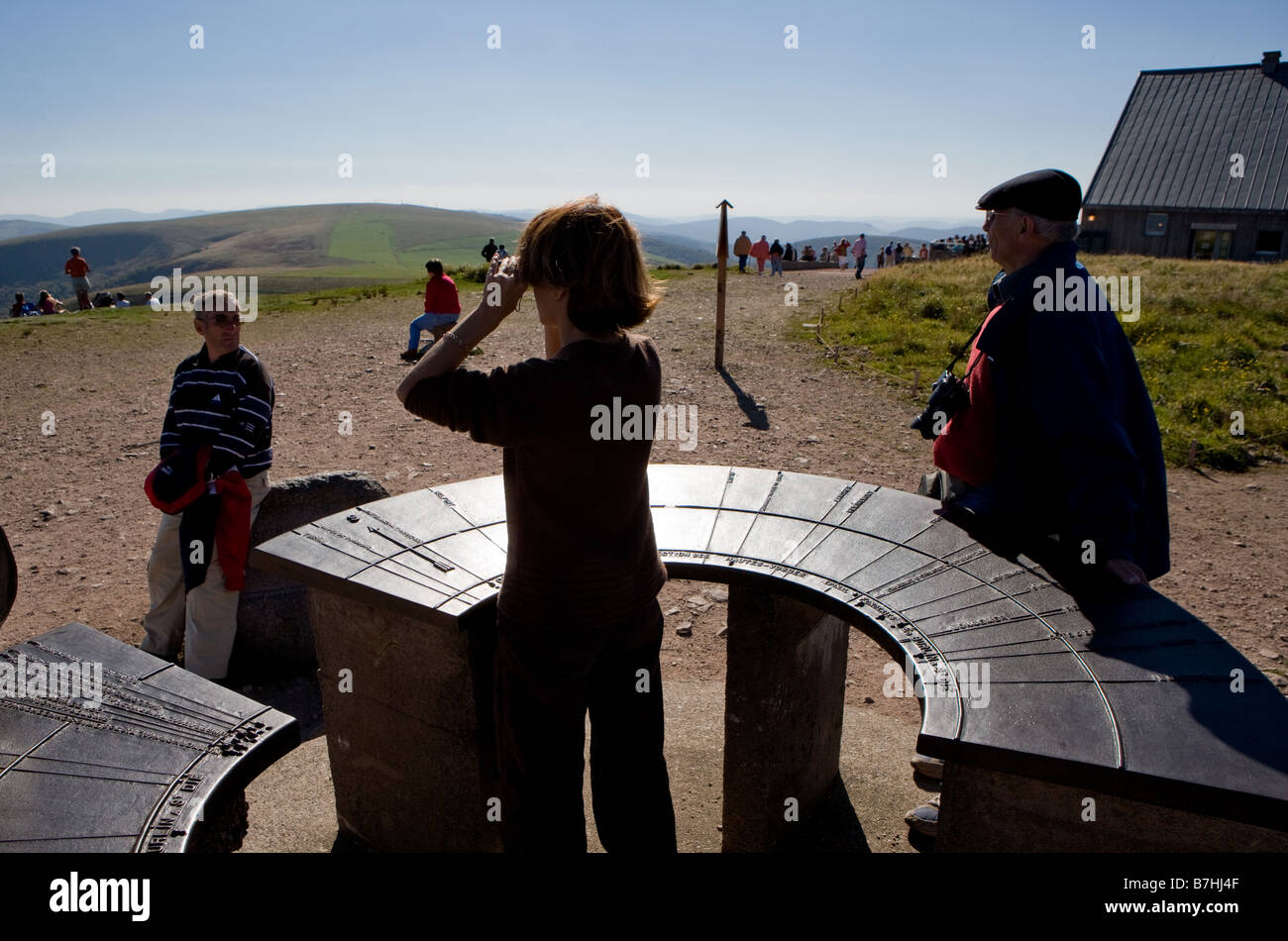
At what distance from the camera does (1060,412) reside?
2.70 meters

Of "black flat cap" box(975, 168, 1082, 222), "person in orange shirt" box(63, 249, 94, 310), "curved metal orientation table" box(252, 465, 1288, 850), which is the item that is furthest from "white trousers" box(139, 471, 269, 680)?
"person in orange shirt" box(63, 249, 94, 310)

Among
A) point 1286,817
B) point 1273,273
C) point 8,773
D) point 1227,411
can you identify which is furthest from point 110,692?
point 1273,273

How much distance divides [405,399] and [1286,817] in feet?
7.21

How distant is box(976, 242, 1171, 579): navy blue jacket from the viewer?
8.70 feet

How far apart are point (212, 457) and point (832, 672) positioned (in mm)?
3252

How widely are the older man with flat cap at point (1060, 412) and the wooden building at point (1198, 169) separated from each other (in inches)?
1164

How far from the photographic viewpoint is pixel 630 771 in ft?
8.20

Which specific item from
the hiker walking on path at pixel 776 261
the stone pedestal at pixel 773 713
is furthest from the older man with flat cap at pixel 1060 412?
the hiker walking on path at pixel 776 261

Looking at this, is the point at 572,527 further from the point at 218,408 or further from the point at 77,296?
the point at 77,296

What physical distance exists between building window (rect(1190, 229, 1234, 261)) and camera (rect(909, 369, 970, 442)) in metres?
30.1

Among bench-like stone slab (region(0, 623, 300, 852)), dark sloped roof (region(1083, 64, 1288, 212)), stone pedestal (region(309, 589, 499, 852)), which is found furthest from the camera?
dark sloped roof (region(1083, 64, 1288, 212))

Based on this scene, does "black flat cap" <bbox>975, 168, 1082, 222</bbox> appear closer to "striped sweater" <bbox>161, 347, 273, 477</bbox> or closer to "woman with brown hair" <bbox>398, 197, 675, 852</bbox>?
"woman with brown hair" <bbox>398, 197, 675, 852</bbox>

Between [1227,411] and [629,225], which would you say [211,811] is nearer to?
[629,225]

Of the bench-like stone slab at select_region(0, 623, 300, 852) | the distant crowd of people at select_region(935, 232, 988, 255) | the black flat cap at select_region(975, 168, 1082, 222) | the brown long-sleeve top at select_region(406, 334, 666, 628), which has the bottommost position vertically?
the bench-like stone slab at select_region(0, 623, 300, 852)
